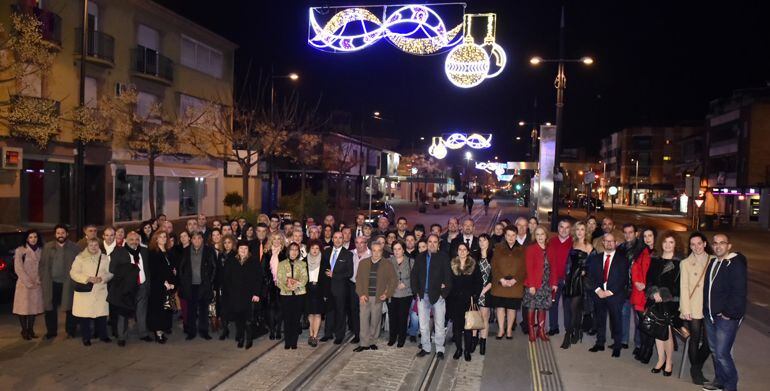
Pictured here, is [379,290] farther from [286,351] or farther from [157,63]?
[157,63]

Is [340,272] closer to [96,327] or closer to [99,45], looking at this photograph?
[96,327]

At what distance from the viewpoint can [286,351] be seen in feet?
28.6

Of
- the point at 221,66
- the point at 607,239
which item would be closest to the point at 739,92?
the point at 221,66

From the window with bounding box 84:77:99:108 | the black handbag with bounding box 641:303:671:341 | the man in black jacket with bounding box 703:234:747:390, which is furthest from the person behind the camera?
the window with bounding box 84:77:99:108

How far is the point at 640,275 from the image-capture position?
27.0 feet

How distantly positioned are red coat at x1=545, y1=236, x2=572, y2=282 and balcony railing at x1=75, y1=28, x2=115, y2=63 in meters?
21.8

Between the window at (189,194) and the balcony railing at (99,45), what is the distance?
8.44 m

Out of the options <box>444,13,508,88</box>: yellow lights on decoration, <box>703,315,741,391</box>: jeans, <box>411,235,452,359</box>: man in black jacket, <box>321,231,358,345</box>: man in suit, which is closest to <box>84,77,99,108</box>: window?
<box>444,13,508,88</box>: yellow lights on decoration

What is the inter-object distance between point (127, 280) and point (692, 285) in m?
7.76

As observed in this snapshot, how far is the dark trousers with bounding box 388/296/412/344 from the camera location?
351 inches

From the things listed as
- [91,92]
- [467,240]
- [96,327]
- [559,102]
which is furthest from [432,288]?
[91,92]

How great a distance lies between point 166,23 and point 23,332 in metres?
23.6

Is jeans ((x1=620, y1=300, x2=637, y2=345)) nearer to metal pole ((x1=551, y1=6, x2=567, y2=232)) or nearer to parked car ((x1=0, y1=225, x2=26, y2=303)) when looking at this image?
metal pole ((x1=551, y1=6, x2=567, y2=232))

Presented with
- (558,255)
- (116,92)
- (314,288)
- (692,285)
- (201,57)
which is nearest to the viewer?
(692,285)
